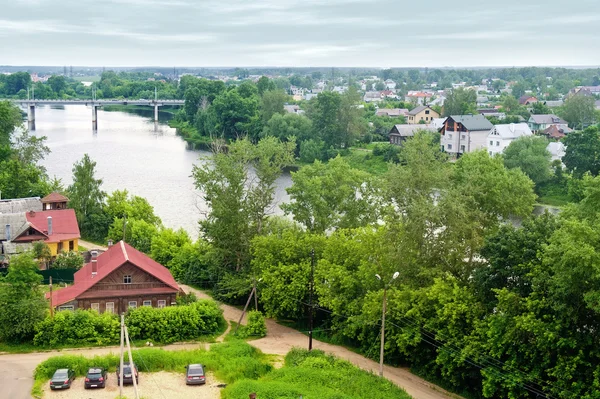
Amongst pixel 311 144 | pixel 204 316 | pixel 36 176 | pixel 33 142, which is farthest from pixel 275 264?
pixel 311 144

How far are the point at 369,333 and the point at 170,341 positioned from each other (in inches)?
276

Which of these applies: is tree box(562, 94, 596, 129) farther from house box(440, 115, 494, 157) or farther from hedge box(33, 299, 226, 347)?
hedge box(33, 299, 226, 347)

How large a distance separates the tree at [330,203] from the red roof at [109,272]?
6884 millimetres

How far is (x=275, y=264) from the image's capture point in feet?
95.6

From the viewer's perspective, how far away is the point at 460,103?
302ft

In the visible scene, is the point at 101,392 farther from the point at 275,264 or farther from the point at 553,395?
the point at 553,395

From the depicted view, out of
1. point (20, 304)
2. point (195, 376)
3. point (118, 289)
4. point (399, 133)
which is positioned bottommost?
point (195, 376)

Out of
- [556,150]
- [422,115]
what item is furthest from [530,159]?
[422,115]

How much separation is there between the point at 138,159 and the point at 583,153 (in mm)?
39084

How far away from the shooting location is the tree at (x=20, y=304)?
81.1ft

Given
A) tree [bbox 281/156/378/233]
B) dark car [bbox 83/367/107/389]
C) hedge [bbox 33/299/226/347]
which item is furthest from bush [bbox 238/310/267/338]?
tree [bbox 281/156/378/233]

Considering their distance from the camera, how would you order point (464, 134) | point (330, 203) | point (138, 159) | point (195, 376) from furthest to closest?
point (464, 134) < point (138, 159) < point (330, 203) < point (195, 376)

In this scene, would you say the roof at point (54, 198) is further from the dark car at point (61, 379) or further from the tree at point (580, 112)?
the tree at point (580, 112)

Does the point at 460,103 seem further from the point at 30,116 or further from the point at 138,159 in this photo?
the point at 30,116
